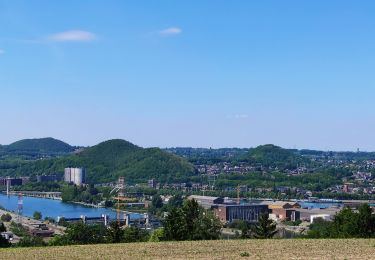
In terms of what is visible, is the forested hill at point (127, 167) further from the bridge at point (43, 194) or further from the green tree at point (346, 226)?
the green tree at point (346, 226)

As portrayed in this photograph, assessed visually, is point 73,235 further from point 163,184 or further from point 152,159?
point 152,159

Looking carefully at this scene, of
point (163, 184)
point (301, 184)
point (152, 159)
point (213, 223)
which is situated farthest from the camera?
point (152, 159)

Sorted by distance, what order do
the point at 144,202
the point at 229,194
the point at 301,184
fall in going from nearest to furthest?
1. the point at 144,202
2. the point at 229,194
3. the point at 301,184

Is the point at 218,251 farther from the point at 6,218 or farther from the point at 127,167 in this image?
the point at 127,167

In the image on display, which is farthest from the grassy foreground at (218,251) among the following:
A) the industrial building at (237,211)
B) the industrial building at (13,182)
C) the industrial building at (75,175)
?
the industrial building at (75,175)

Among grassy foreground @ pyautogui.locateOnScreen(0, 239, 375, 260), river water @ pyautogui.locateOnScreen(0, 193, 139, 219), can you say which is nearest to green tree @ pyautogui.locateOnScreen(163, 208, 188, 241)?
grassy foreground @ pyautogui.locateOnScreen(0, 239, 375, 260)

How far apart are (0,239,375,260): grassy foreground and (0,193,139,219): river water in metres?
69.0

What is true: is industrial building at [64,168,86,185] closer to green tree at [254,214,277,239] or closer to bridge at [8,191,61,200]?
bridge at [8,191,61,200]

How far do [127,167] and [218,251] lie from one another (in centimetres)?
16923

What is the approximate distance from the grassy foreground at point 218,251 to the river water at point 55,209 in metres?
69.0

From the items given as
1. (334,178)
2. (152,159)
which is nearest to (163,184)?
(152,159)

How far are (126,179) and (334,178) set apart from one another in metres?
52.4

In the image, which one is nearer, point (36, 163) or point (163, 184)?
point (163, 184)

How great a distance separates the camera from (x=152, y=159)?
185500 mm
